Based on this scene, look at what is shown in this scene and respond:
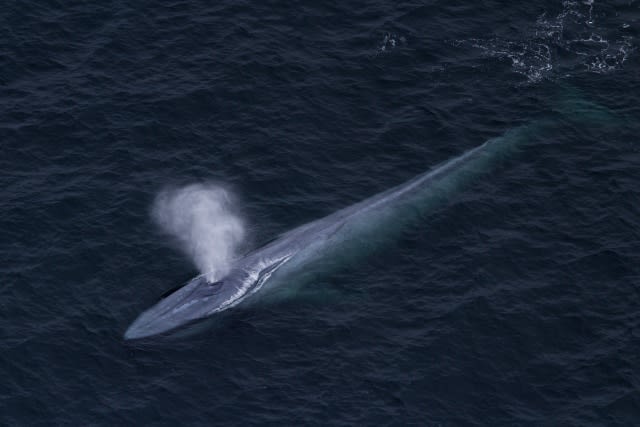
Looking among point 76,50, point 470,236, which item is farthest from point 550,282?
point 76,50

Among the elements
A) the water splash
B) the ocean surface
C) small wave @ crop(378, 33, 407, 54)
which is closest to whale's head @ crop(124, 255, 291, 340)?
the ocean surface

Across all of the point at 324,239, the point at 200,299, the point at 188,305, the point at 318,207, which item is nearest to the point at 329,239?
the point at 324,239

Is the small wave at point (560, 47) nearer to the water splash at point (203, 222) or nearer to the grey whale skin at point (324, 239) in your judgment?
the grey whale skin at point (324, 239)

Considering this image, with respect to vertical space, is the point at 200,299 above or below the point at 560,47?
below

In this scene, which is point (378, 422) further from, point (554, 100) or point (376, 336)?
point (554, 100)

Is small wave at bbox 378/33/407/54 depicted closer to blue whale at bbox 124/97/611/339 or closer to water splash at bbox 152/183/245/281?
blue whale at bbox 124/97/611/339

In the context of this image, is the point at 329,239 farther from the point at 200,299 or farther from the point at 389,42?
the point at 389,42
